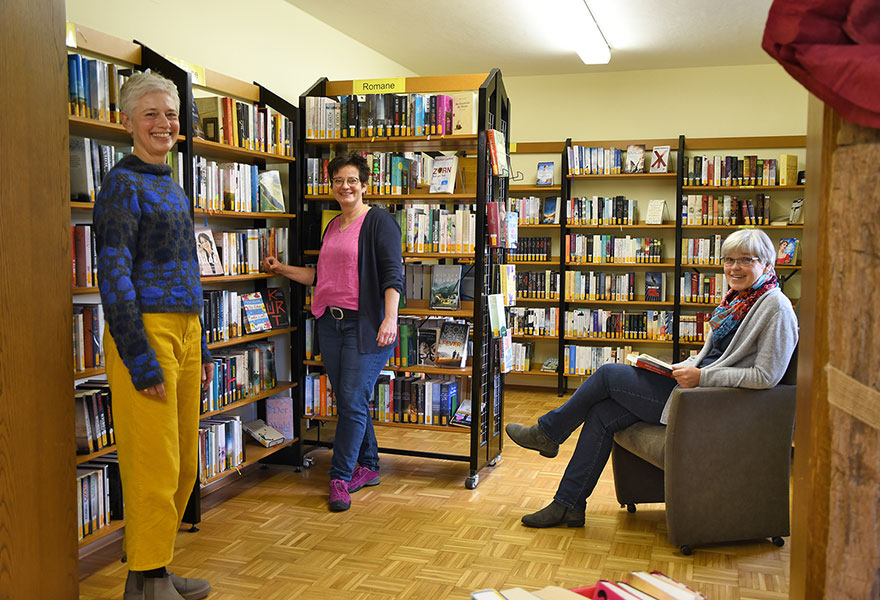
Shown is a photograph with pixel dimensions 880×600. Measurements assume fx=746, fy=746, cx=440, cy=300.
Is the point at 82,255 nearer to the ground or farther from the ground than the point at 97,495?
farther from the ground

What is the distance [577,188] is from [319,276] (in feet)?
11.8

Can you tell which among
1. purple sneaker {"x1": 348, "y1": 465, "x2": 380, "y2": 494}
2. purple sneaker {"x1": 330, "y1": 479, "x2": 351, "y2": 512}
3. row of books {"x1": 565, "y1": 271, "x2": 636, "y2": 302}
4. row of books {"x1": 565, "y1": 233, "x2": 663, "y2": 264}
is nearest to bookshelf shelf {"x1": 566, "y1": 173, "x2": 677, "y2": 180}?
row of books {"x1": 565, "y1": 233, "x2": 663, "y2": 264}

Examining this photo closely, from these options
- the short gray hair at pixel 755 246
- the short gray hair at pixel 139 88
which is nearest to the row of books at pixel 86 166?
the short gray hair at pixel 139 88

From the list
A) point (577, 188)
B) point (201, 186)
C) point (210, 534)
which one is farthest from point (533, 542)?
point (577, 188)

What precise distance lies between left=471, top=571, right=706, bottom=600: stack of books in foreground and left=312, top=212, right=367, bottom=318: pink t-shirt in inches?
87.6

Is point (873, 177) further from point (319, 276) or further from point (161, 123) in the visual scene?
point (319, 276)

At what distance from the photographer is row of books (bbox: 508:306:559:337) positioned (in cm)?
642

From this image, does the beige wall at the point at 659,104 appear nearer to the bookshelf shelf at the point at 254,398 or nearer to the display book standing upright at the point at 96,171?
the bookshelf shelf at the point at 254,398

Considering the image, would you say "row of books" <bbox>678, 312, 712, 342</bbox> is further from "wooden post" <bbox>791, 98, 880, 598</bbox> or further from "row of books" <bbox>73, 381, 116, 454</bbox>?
"wooden post" <bbox>791, 98, 880, 598</bbox>

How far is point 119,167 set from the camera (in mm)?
2240

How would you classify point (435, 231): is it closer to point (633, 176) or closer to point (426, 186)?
point (426, 186)

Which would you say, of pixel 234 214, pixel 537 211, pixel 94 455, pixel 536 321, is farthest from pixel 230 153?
pixel 536 321

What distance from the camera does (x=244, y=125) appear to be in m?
3.49

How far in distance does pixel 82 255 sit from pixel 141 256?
450 mm
